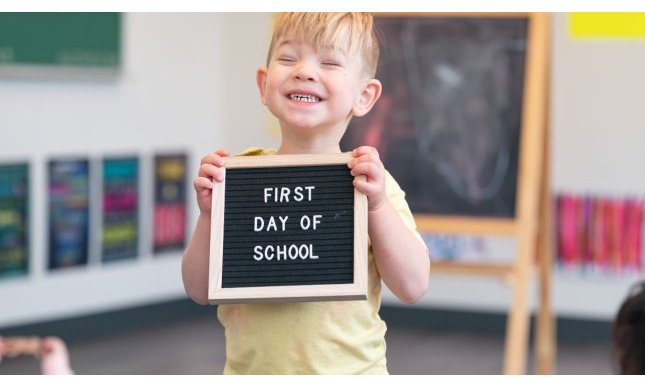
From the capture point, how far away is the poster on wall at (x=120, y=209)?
5559mm

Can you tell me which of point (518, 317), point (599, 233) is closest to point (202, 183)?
point (518, 317)

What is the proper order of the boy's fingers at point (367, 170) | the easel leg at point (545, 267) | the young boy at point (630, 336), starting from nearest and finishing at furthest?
1. the boy's fingers at point (367, 170)
2. the young boy at point (630, 336)
3. the easel leg at point (545, 267)

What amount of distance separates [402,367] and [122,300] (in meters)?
1.51

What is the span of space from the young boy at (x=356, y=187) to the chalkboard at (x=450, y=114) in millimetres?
3286

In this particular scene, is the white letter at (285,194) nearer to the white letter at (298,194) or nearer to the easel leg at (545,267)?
the white letter at (298,194)

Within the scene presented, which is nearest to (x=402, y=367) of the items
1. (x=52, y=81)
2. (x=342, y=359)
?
(x=52, y=81)

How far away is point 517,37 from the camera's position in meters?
4.45

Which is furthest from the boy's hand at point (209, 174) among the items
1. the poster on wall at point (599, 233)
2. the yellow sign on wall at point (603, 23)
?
the poster on wall at point (599, 233)

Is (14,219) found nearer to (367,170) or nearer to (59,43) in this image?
(59,43)

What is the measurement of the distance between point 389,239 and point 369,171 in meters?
0.09

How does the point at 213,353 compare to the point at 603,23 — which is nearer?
the point at 603,23

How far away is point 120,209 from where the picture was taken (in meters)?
5.64

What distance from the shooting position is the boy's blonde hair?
1080 millimetres

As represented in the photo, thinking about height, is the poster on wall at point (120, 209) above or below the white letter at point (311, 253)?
below
